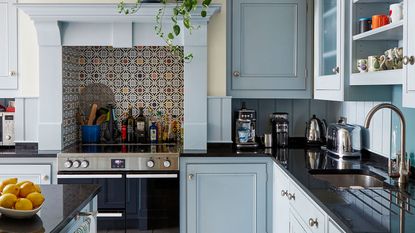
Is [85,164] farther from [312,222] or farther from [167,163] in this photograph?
[312,222]

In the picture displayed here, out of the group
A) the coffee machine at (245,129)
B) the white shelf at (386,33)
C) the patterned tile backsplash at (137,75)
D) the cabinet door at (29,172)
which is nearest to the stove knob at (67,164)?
the cabinet door at (29,172)

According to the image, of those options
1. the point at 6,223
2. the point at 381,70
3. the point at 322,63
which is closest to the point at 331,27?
the point at 322,63

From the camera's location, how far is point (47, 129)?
393cm

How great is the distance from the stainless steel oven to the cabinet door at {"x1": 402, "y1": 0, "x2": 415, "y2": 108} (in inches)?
72.4

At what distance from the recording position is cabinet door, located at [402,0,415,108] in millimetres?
2186

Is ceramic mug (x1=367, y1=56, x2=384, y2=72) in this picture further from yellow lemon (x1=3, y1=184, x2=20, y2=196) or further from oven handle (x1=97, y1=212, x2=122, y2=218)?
oven handle (x1=97, y1=212, x2=122, y2=218)

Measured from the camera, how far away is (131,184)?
12.2 feet

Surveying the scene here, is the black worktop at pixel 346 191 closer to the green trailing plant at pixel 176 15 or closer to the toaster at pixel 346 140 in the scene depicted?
the toaster at pixel 346 140

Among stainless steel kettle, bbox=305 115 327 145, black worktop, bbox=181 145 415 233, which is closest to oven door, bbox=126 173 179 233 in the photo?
black worktop, bbox=181 145 415 233

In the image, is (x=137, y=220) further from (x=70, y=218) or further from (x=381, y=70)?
(x=381, y=70)

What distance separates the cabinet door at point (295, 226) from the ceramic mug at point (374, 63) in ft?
2.85

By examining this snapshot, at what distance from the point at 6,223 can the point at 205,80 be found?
2.19 meters

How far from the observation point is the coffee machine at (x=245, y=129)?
4.10 meters

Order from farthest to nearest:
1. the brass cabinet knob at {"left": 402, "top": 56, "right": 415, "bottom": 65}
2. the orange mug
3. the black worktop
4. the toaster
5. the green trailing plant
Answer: the green trailing plant < the toaster < the orange mug < the brass cabinet knob at {"left": 402, "top": 56, "right": 415, "bottom": 65} < the black worktop
